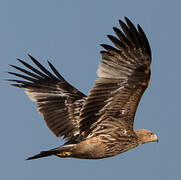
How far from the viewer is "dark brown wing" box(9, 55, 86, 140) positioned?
37.3ft

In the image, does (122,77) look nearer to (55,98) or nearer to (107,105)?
(107,105)

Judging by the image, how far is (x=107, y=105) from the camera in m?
9.88

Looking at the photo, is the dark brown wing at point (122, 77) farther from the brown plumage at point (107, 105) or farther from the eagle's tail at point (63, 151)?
the eagle's tail at point (63, 151)

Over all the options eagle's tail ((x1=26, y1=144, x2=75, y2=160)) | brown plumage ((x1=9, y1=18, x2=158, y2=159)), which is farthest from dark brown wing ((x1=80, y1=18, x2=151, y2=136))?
eagle's tail ((x1=26, y1=144, x2=75, y2=160))

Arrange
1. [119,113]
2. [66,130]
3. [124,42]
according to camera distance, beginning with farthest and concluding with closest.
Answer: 1. [66,130]
2. [119,113]
3. [124,42]

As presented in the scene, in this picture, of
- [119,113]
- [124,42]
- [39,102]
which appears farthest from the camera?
[39,102]

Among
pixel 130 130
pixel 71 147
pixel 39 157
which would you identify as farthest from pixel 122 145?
pixel 39 157

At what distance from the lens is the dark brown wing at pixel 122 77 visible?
30.5 ft

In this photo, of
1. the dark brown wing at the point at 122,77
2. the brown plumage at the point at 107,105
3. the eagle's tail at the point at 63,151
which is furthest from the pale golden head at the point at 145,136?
the eagle's tail at the point at 63,151

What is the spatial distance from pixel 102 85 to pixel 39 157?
5.62 ft

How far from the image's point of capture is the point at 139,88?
9539 mm

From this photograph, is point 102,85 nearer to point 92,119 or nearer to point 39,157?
point 92,119

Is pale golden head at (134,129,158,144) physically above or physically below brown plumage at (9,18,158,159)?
below

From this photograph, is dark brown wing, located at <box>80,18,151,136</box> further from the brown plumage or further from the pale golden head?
the pale golden head
